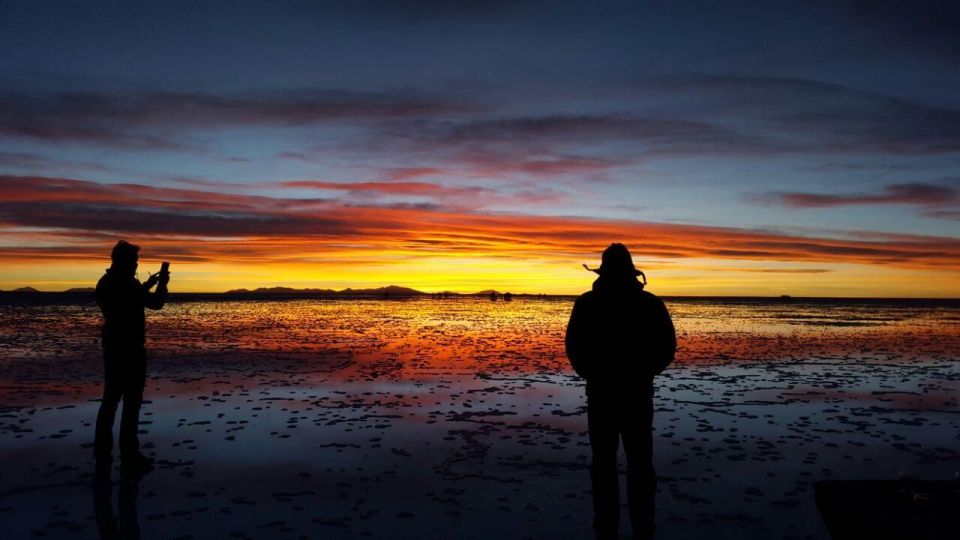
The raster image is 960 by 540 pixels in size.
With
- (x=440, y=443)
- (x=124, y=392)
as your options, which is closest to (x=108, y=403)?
(x=124, y=392)

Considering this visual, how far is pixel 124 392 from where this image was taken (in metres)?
8.74

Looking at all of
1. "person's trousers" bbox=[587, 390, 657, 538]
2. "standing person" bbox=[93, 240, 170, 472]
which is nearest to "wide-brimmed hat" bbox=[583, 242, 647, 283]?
"person's trousers" bbox=[587, 390, 657, 538]

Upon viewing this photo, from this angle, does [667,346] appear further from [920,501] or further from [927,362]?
[927,362]

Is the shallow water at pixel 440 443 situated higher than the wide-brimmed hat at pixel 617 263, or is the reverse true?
the wide-brimmed hat at pixel 617 263

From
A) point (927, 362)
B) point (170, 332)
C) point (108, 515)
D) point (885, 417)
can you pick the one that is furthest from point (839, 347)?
point (170, 332)

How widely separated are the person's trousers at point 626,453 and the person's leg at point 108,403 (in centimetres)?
649

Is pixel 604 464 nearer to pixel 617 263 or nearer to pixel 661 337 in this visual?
pixel 661 337

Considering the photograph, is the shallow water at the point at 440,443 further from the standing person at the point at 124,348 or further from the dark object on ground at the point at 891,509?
the dark object on ground at the point at 891,509

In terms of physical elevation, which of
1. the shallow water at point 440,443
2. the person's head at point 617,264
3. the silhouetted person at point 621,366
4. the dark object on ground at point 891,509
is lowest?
the shallow water at point 440,443

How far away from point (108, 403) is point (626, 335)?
7.10m

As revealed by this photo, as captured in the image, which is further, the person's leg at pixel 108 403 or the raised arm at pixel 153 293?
the raised arm at pixel 153 293

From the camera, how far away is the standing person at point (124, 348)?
8625mm

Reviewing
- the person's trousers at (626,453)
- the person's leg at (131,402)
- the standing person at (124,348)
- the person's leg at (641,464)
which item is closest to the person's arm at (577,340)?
the person's trousers at (626,453)

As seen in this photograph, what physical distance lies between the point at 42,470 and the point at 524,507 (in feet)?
21.6
